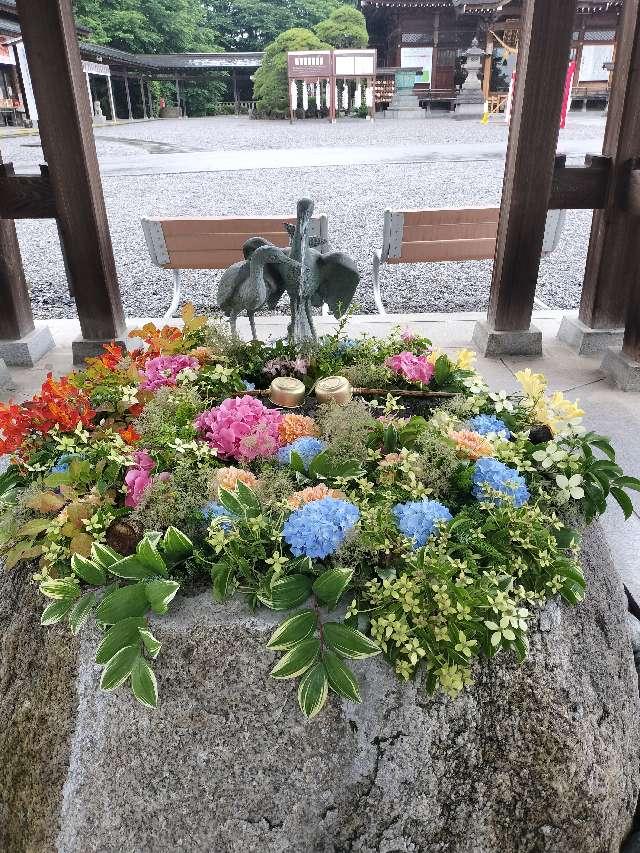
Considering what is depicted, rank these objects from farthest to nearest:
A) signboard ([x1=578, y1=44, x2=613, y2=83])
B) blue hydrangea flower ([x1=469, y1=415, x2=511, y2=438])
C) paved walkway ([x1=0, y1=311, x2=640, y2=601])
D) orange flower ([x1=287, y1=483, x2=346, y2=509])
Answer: signboard ([x1=578, y1=44, x2=613, y2=83])
paved walkway ([x1=0, y1=311, x2=640, y2=601])
blue hydrangea flower ([x1=469, y1=415, x2=511, y2=438])
orange flower ([x1=287, y1=483, x2=346, y2=509])

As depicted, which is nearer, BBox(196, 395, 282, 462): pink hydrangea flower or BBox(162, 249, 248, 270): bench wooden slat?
BBox(196, 395, 282, 462): pink hydrangea flower

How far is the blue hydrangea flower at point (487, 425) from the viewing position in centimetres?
194

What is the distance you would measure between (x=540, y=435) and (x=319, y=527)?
0.88 m

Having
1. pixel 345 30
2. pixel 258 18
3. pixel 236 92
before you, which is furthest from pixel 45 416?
pixel 258 18

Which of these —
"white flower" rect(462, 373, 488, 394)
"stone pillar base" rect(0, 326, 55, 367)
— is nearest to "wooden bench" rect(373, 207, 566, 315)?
"stone pillar base" rect(0, 326, 55, 367)

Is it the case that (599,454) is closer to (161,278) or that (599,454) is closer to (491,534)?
(491,534)

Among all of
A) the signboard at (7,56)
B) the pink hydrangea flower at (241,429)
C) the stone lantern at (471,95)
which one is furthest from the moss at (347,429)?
the signboard at (7,56)

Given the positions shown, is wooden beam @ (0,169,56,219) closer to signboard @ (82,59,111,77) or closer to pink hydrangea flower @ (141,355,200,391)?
pink hydrangea flower @ (141,355,200,391)

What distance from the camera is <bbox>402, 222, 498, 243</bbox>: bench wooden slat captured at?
466cm

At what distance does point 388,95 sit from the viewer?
84.4ft

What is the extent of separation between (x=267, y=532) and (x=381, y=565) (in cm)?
28

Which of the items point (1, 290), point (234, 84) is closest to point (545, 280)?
point (1, 290)

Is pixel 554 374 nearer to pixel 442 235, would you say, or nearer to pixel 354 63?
pixel 442 235

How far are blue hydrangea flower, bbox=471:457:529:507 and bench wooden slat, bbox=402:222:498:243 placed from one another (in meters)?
3.33
